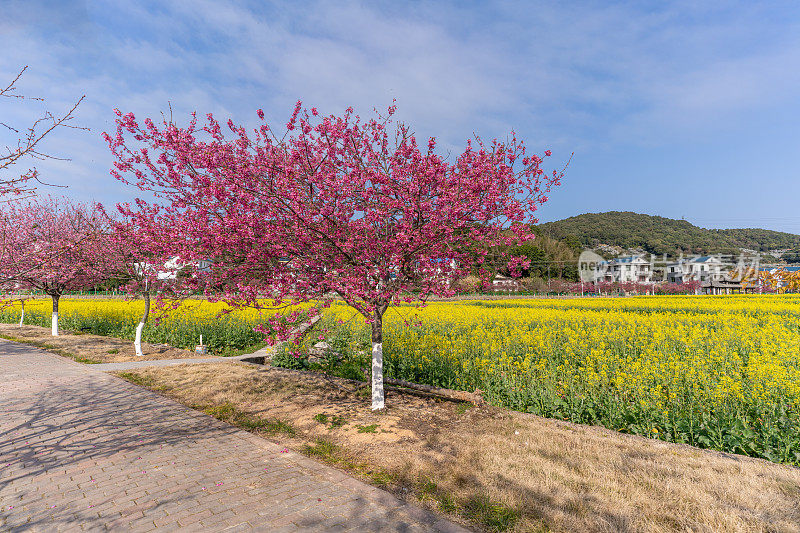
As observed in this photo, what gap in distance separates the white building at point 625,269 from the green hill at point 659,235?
34.6 feet

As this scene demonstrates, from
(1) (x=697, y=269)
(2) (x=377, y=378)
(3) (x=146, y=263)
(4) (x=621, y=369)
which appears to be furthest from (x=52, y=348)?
(1) (x=697, y=269)

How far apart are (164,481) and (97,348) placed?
1417 cm

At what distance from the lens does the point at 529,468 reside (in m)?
4.86

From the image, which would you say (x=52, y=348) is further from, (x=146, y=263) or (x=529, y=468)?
(x=529, y=468)

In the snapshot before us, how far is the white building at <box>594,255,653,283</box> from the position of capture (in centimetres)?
10912

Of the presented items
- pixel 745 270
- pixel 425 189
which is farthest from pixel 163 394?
pixel 745 270

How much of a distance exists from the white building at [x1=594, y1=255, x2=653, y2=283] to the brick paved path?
113 meters

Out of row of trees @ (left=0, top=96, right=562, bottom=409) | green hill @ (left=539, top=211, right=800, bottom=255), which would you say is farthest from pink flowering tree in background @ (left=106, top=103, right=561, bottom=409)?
green hill @ (left=539, top=211, right=800, bottom=255)

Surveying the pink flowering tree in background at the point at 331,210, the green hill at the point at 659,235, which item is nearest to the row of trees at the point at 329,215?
the pink flowering tree in background at the point at 331,210

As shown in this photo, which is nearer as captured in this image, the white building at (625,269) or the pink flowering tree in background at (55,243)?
the pink flowering tree in background at (55,243)

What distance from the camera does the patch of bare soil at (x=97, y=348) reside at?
14055 millimetres

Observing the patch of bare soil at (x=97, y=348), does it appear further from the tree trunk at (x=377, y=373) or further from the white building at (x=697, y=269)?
the white building at (x=697, y=269)

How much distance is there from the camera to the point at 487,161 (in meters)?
6.71

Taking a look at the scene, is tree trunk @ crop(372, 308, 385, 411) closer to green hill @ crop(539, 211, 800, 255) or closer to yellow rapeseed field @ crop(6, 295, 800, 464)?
yellow rapeseed field @ crop(6, 295, 800, 464)
